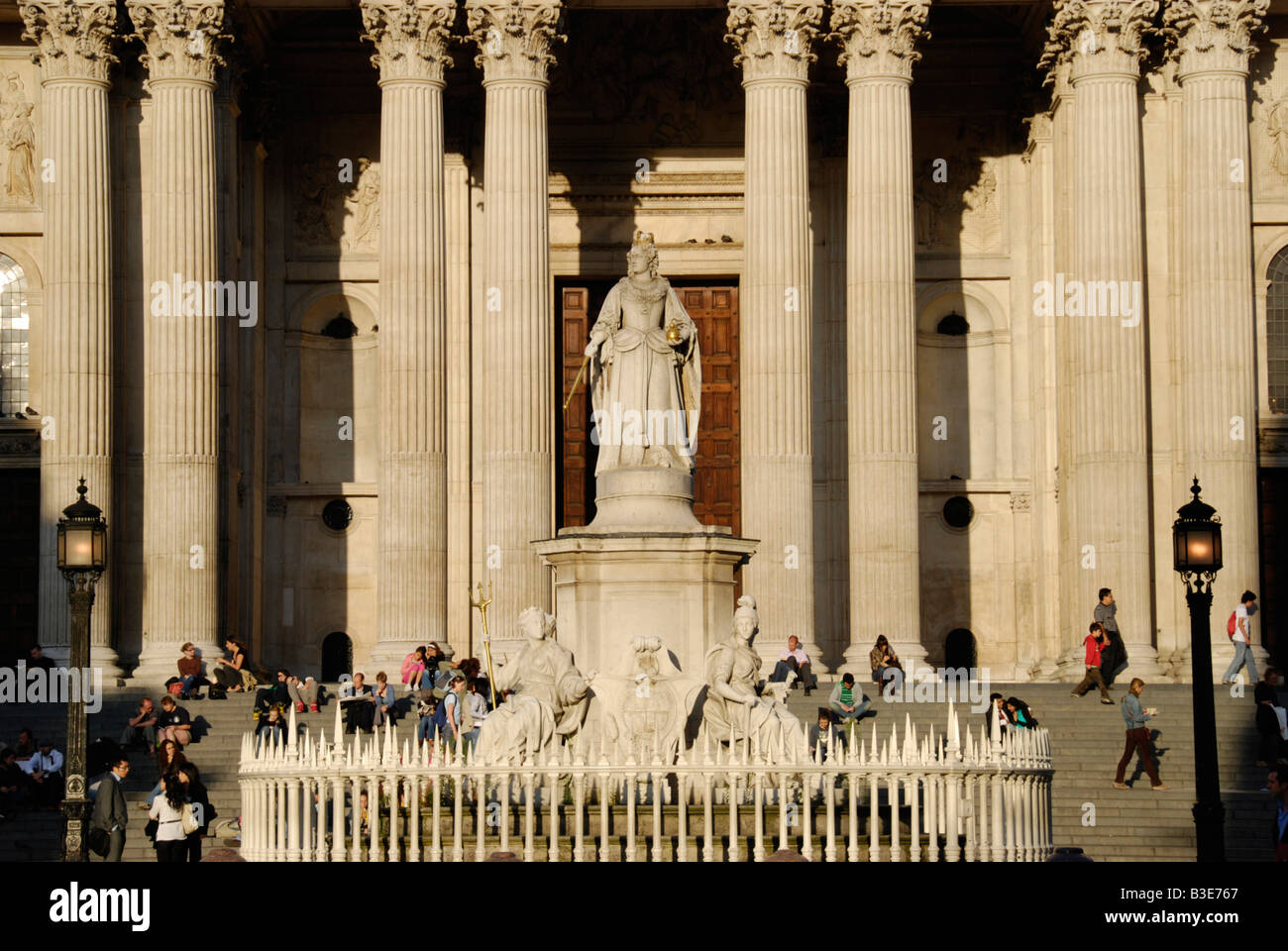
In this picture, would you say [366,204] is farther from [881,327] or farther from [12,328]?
[881,327]

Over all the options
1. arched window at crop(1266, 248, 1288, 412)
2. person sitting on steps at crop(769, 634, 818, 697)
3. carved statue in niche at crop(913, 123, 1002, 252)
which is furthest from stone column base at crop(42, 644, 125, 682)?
arched window at crop(1266, 248, 1288, 412)

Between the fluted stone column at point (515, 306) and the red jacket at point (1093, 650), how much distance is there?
9762 mm

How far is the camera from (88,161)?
148ft

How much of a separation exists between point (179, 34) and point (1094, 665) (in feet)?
65.9

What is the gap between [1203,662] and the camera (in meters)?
26.1

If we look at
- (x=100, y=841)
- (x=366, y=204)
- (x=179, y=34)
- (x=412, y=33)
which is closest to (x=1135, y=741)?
(x=100, y=841)

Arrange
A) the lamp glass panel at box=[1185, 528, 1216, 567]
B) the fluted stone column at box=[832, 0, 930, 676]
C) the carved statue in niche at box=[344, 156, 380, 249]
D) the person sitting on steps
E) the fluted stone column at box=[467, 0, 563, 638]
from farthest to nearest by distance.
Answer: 1. the carved statue in niche at box=[344, 156, 380, 249]
2. the fluted stone column at box=[832, 0, 930, 676]
3. the fluted stone column at box=[467, 0, 563, 638]
4. the person sitting on steps
5. the lamp glass panel at box=[1185, 528, 1216, 567]

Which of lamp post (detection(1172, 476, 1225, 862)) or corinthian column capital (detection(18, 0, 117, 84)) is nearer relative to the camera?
lamp post (detection(1172, 476, 1225, 862))

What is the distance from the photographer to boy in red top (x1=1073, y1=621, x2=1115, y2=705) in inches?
1594

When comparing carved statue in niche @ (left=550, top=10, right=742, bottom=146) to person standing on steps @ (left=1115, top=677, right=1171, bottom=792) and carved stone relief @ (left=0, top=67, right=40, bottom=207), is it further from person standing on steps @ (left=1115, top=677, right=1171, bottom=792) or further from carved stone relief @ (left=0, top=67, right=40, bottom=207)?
person standing on steps @ (left=1115, top=677, right=1171, bottom=792)

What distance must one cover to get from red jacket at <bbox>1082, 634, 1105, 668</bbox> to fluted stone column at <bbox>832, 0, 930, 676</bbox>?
3.84 metres

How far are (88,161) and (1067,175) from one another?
18.7 meters

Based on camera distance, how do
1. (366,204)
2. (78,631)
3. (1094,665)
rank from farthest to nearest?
(366,204)
(1094,665)
(78,631)
